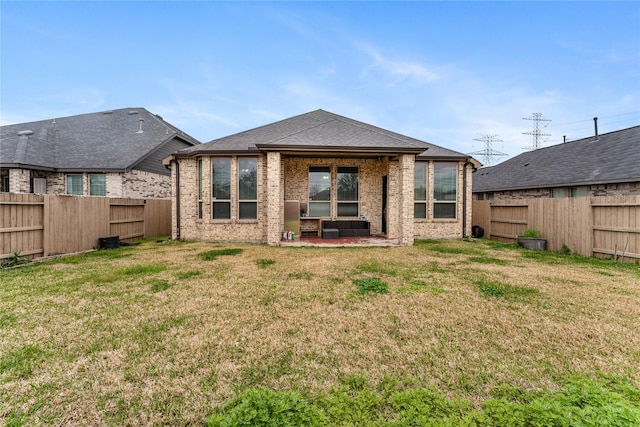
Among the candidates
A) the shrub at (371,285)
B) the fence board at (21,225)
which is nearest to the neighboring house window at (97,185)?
the fence board at (21,225)

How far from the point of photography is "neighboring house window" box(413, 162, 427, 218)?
1139cm

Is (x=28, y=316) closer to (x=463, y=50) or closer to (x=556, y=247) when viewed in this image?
(x=556, y=247)

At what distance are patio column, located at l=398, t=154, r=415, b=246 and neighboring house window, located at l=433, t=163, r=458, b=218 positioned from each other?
2597 mm

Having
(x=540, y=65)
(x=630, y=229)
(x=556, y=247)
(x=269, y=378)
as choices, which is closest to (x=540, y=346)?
(x=269, y=378)

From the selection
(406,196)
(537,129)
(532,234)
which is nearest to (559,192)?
(532,234)

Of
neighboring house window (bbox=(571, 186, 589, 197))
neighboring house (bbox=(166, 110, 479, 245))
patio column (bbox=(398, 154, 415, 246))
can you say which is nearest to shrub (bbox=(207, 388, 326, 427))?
neighboring house (bbox=(166, 110, 479, 245))

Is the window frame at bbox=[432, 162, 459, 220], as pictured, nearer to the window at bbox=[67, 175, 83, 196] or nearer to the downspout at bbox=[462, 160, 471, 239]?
the downspout at bbox=[462, 160, 471, 239]

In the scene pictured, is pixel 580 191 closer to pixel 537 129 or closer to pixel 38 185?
pixel 537 129

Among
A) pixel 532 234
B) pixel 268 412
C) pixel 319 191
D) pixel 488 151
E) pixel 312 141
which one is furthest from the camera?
pixel 488 151

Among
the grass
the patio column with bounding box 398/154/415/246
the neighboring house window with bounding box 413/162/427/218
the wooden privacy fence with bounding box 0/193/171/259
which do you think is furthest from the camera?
the neighboring house window with bounding box 413/162/427/218

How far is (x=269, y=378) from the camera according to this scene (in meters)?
2.31

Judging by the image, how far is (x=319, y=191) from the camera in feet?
38.9

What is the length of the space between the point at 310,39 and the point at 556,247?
14853 mm

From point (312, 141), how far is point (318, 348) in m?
7.69
